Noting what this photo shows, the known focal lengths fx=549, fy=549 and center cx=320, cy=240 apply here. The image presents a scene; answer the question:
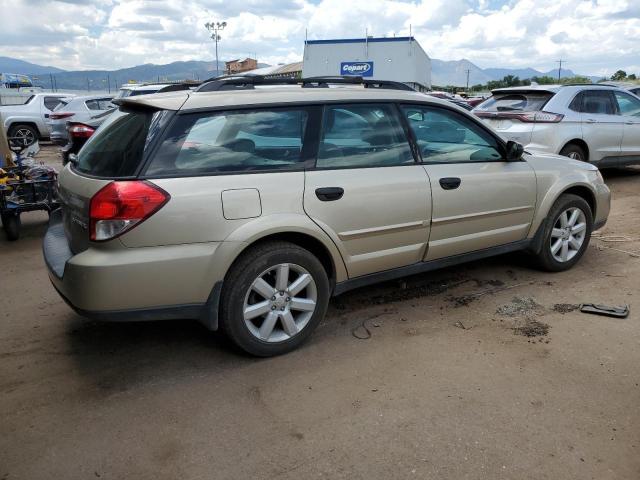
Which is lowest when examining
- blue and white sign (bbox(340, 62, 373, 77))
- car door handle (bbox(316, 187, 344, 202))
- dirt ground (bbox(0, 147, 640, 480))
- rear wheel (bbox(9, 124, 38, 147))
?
dirt ground (bbox(0, 147, 640, 480))

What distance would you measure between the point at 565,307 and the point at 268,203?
2.49 metres

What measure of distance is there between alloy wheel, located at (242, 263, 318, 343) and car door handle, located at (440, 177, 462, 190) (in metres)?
1.23

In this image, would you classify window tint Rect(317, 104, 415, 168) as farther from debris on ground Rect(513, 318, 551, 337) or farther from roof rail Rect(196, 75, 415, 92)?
debris on ground Rect(513, 318, 551, 337)

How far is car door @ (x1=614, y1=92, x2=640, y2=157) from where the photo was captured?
911 centimetres

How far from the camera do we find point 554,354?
3439 mm

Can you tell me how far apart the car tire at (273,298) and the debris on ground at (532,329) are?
138cm

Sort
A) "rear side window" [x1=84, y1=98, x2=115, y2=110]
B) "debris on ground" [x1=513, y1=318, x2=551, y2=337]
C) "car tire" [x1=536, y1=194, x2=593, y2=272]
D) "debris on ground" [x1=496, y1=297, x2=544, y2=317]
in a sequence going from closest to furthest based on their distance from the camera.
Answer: "debris on ground" [x1=513, y1=318, x2=551, y2=337]
"debris on ground" [x1=496, y1=297, x2=544, y2=317]
"car tire" [x1=536, y1=194, x2=593, y2=272]
"rear side window" [x1=84, y1=98, x2=115, y2=110]

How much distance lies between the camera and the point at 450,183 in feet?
13.0

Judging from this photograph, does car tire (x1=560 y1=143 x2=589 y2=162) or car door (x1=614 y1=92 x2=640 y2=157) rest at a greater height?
car door (x1=614 y1=92 x2=640 y2=157)

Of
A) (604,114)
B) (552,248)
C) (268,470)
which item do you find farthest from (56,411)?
(604,114)

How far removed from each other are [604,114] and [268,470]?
8630mm

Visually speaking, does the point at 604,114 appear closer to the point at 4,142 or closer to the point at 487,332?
the point at 487,332

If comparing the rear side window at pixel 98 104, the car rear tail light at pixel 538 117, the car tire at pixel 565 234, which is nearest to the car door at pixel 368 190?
the car tire at pixel 565 234

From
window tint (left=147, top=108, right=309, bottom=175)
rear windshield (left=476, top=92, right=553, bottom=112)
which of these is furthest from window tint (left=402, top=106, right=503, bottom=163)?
rear windshield (left=476, top=92, right=553, bottom=112)
